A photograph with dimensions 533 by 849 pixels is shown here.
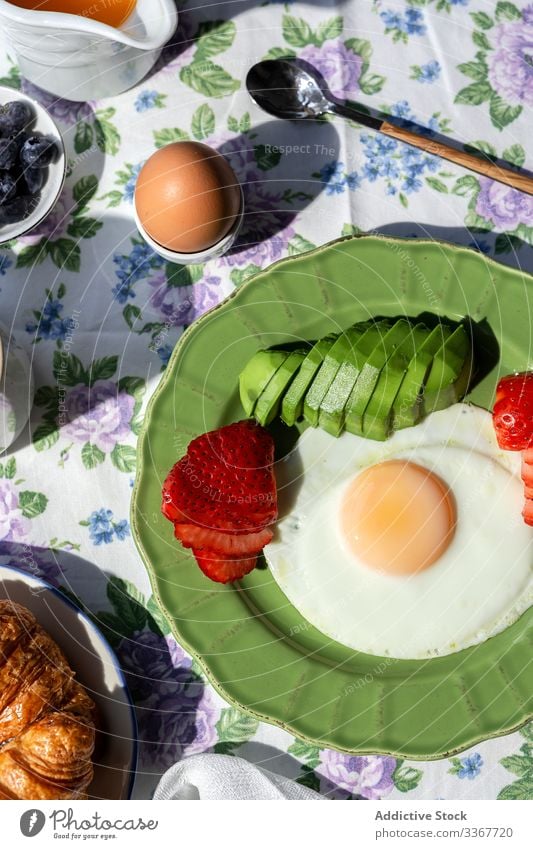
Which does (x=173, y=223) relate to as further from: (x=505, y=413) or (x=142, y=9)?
(x=505, y=413)

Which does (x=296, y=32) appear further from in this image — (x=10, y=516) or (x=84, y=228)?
(x=10, y=516)

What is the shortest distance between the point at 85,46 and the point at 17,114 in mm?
110

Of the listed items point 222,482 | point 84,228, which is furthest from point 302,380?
point 84,228

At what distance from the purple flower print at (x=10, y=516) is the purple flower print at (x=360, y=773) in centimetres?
44

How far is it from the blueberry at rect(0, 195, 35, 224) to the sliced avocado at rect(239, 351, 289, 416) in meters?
0.31

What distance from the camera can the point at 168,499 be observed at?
88 centimetres

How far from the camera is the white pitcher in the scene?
0.85 m


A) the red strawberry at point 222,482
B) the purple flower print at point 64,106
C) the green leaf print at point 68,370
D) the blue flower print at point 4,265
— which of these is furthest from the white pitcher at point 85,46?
the red strawberry at point 222,482

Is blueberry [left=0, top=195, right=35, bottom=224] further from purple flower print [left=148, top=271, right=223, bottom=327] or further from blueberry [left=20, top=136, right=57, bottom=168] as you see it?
purple flower print [left=148, top=271, right=223, bottom=327]

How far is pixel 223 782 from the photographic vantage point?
922 mm

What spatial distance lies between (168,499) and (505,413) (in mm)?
376

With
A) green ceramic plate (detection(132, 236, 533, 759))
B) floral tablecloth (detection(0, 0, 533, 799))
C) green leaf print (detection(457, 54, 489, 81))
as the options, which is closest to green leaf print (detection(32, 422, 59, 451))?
floral tablecloth (detection(0, 0, 533, 799))

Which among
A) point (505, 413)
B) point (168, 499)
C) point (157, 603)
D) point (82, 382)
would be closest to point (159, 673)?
point (157, 603)
